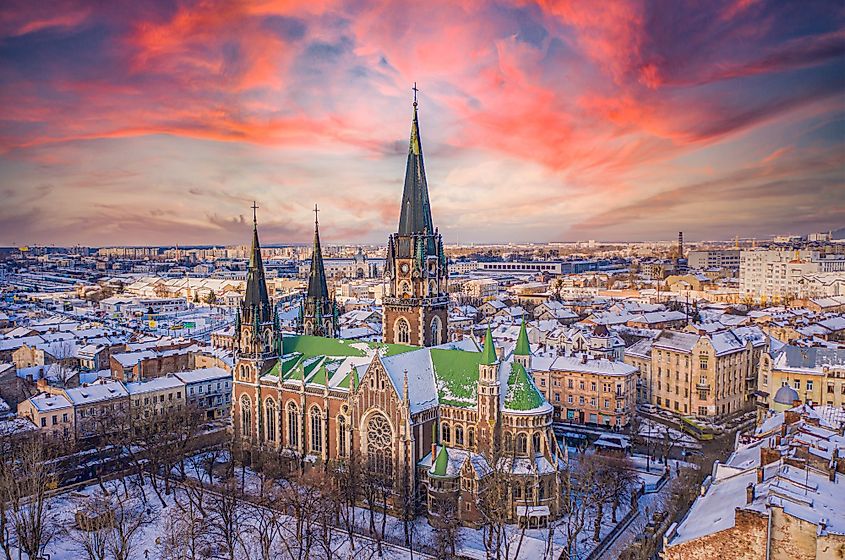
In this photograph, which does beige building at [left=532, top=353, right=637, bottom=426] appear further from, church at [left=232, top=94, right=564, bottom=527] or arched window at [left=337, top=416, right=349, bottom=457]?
arched window at [left=337, top=416, right=349, bottom=457]

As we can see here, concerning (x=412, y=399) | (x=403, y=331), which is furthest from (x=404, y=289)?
(x=412, y=399)

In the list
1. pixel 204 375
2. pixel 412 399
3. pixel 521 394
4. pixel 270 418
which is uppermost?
pixel 521 394

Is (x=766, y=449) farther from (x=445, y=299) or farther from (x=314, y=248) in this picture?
(x=314, y=248)

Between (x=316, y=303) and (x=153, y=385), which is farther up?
(x=316, y=303)

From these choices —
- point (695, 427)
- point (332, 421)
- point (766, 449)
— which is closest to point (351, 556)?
point (332, 421)

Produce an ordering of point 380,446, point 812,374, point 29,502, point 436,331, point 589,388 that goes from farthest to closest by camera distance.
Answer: point 589,388 → point 812,374 → point 436,331 → point 380,446 → point 29,502

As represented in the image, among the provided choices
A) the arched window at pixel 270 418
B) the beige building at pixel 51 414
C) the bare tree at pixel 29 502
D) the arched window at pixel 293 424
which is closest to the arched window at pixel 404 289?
the arched window at pixel 293 424

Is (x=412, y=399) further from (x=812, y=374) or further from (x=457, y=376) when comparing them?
(x=812, y=374)

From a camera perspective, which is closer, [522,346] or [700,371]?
[522,346]
